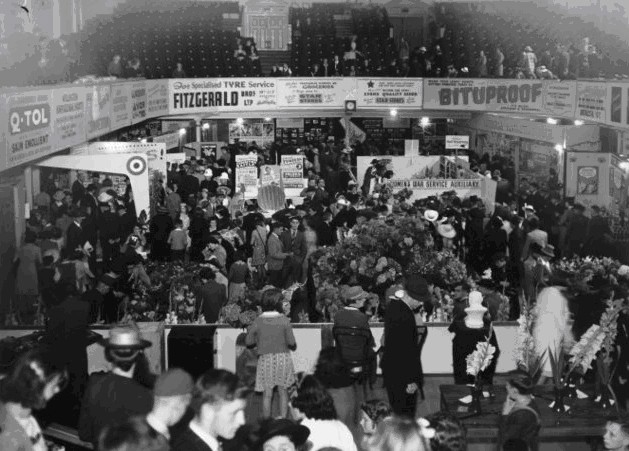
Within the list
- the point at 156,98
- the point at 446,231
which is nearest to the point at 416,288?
the point at 446,231

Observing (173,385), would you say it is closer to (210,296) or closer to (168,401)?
(168,401)

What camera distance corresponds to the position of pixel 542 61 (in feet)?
82.7

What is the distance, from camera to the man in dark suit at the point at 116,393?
570 cm

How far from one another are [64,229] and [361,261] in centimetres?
546

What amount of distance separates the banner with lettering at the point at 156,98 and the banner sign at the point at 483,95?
22.3ft

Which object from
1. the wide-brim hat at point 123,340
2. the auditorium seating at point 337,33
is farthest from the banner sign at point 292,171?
the wide-brim hat at point 123,340

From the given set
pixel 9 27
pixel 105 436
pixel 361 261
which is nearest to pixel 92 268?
pixel 361 261

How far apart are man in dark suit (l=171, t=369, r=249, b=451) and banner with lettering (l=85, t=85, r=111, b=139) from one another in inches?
469

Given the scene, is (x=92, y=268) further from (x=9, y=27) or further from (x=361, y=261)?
(x=9, y=27)

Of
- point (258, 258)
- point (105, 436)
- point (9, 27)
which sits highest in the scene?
point (9, 27)

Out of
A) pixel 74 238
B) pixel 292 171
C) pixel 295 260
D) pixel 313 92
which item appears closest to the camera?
pixel 295 260

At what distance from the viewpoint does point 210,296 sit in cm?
1109

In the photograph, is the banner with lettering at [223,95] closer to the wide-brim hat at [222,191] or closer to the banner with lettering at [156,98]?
the banner with lettering at [156,98]

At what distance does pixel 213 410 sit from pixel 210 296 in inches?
233
